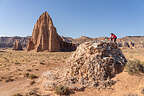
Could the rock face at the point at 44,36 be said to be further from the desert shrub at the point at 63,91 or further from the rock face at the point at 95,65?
the desert shrub at the point at 63,91

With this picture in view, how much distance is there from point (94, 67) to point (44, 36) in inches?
1591

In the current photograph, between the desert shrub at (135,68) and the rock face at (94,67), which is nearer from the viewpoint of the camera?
the desert shrub at (135,68)

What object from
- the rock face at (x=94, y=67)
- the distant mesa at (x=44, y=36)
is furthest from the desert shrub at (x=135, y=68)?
the distant mesa at (x=44, y=36)

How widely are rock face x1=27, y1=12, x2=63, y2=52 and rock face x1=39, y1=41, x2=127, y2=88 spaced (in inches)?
1430

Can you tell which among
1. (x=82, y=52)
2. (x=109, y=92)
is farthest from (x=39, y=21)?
(x=109, y=92)

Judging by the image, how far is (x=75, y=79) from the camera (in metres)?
7.15

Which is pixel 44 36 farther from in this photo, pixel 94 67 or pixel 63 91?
pixel 63 91

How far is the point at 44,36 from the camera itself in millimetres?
45219

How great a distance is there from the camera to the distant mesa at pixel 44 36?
44.2 m

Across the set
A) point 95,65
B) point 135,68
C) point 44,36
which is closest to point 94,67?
point 95,65

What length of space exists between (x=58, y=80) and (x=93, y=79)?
2.31 m

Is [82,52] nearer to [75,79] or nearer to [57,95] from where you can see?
[75,79]

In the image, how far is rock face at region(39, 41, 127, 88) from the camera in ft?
22.4

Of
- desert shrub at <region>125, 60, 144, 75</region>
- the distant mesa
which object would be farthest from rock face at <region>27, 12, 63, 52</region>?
desert shrub at <region>125, 60, 144, 75</region>
